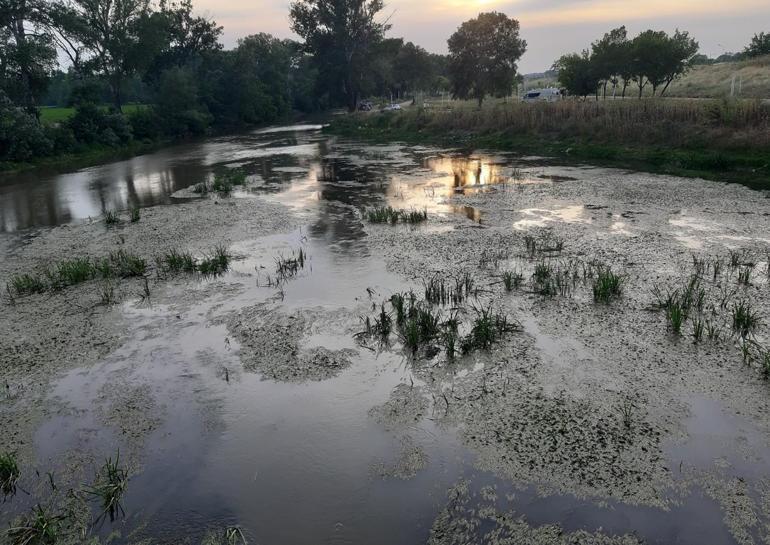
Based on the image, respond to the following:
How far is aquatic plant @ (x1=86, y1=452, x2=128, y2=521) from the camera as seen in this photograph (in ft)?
17.5

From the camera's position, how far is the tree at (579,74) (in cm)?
4575

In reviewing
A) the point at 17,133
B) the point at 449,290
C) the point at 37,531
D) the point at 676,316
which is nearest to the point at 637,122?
the point at 449,290

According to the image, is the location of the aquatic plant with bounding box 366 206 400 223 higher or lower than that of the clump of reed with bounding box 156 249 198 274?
higher

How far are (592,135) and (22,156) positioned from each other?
120 feet

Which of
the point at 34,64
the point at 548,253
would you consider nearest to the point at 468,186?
the point at 548,253

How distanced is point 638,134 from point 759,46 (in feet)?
133

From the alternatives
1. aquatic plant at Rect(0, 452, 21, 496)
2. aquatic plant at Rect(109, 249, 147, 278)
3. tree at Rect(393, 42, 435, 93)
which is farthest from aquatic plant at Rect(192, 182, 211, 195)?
tree at Rect(393, 42, 435, 93)

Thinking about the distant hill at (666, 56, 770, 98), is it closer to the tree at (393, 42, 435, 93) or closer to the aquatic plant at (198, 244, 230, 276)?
the aquatic plant at (198, 244, 230, 276)

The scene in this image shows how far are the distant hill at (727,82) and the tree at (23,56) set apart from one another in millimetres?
50890

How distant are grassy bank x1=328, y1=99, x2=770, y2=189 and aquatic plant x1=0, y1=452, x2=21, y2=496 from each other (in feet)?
71.0

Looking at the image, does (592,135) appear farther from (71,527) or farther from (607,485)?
(71,527)

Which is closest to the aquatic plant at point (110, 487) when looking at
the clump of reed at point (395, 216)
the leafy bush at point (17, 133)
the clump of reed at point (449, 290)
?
the clump of reed at point (449, 290)

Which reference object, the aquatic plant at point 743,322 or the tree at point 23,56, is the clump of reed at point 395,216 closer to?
the aquatic plant at point 743,322

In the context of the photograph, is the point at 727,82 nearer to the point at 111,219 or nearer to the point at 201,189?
the point at 201,189
